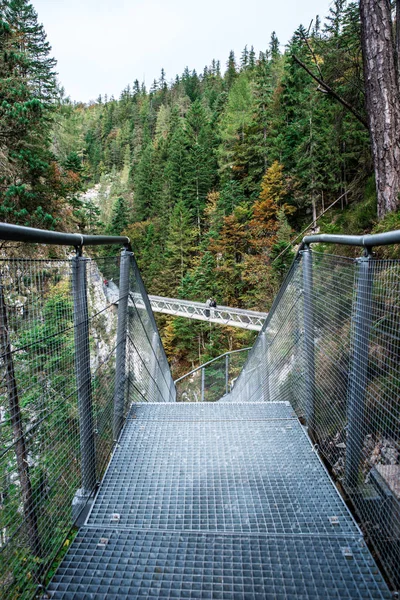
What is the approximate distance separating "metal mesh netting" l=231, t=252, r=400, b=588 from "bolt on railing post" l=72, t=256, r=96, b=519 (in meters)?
1.13


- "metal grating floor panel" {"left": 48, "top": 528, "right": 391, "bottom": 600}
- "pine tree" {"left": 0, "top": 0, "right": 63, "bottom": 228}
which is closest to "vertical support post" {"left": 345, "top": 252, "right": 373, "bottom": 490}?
"metal grating floor panel" {"left": 48, "top": 528, "right": 391, "bottom": 600}

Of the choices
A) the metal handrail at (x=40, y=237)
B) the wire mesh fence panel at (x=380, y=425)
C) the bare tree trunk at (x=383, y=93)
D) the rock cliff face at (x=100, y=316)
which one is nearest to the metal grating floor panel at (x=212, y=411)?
the rock cliff face at (x=100, y=316)

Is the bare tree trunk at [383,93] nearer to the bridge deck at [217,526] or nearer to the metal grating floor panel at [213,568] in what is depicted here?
the bridge deck at [217,526]

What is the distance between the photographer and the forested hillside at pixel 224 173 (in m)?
8.86

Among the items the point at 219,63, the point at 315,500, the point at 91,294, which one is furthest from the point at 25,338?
the point at 219,63

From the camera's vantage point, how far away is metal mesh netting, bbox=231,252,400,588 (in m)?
1.19

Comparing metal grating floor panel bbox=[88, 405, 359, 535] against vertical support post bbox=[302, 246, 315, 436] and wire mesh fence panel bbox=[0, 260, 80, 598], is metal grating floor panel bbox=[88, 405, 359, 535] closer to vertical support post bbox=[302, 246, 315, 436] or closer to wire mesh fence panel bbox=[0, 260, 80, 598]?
vertical support post bbox=[302, 246, 315, 436]

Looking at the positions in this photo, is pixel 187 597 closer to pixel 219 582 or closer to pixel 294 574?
pixel 219 582

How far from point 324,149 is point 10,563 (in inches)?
832

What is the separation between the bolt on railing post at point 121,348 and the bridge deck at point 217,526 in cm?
13

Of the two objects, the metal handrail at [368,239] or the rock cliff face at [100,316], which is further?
the rock cliff face at [100,316]

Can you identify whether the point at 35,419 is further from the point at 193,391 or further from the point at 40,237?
the point at 193,391

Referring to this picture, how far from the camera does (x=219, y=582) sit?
1105 millimetres

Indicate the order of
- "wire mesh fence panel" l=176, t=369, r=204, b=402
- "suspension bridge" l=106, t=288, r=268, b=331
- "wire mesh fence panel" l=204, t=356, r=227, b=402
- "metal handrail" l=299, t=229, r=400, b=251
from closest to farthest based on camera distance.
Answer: "metal handrail" l=299, t=229, r=400, b=251 < "wire mesh fence panel" l=204, t=356, r=227, b=402 < "wire mesh fence panel" l=176, t=369, r=204, b=402 < "suspension bridge" l=106, t=288, r=268, b=331
